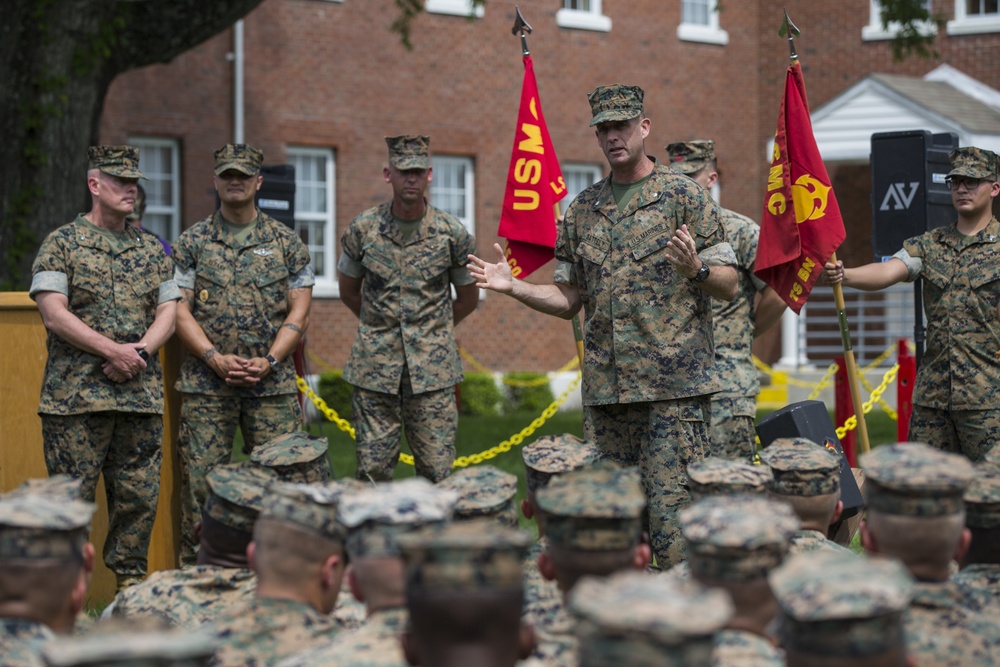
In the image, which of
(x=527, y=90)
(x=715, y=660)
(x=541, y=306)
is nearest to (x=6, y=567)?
(x=715, y=660)

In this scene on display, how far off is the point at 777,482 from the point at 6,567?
2.65 metres

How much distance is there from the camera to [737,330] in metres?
7.52

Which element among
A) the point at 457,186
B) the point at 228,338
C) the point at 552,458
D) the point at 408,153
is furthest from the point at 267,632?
the point at 457,186

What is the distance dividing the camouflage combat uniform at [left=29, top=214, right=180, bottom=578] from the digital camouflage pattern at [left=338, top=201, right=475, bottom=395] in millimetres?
1230

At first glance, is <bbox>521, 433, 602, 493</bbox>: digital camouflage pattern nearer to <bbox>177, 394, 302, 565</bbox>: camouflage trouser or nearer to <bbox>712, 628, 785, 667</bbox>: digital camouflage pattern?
<bbox>712, 628, 785, 667</bbox>: digital camouflage pattern

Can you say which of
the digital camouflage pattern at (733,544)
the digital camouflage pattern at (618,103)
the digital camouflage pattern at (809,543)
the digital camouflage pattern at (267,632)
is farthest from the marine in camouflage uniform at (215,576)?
the digital camouflage pattern at (618,103)

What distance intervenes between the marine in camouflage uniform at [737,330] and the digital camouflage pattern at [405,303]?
1453 millimetres

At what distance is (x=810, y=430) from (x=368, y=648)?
431cm

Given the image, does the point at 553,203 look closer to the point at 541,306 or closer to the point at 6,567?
the point at 541,306

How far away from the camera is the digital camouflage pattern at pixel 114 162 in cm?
679

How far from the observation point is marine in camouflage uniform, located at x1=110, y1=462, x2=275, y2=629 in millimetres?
4395

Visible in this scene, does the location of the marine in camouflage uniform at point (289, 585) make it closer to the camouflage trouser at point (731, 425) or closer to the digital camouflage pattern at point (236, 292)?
the digital camouflage pattern at point (236, 292)

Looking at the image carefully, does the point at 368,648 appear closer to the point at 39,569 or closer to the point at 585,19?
the point at 39,569

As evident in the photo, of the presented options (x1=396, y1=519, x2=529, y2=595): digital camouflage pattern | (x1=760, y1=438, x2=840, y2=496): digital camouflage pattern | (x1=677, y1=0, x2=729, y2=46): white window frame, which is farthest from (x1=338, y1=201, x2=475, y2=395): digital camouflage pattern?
(x1=677, y1=0, x2=729, y2=46): white window frame
